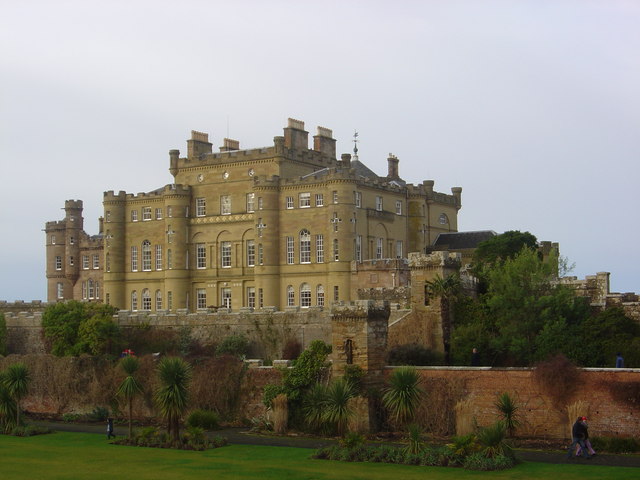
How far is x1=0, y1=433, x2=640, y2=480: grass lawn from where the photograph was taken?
2281cm

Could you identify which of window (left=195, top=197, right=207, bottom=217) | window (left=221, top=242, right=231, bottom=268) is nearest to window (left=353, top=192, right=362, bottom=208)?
window (left=221, top=242, right=231, bottom=268)

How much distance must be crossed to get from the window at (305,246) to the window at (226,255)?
5.83 metres

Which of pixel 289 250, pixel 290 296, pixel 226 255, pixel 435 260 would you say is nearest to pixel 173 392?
pixel 435 260

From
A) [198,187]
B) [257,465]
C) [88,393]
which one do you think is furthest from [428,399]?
[198,187]

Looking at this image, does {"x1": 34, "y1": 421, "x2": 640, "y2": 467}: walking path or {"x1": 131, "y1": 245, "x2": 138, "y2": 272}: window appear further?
{"x1": 131, "y1": 245, "x2": 138, "y2": 272}: window

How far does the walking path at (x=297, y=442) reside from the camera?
81.6ft

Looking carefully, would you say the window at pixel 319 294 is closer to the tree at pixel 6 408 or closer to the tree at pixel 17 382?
the tree at pixel 17 382

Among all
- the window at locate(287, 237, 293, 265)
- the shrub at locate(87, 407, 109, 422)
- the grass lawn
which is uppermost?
the window at locate(287, 237, 293, 265)

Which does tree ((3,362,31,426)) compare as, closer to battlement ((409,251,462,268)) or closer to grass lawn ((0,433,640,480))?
grass lawn ((0,433,640,480))

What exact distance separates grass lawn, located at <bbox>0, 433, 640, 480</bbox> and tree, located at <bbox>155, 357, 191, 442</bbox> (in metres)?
1.24

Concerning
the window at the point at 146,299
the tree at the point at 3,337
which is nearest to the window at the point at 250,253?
the window at the point at 146,299

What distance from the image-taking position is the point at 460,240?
201 ft

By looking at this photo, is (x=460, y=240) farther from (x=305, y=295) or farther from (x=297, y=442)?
(x=297, y=442)

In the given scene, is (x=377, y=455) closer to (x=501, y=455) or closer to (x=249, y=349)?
(x=501, y=455)
